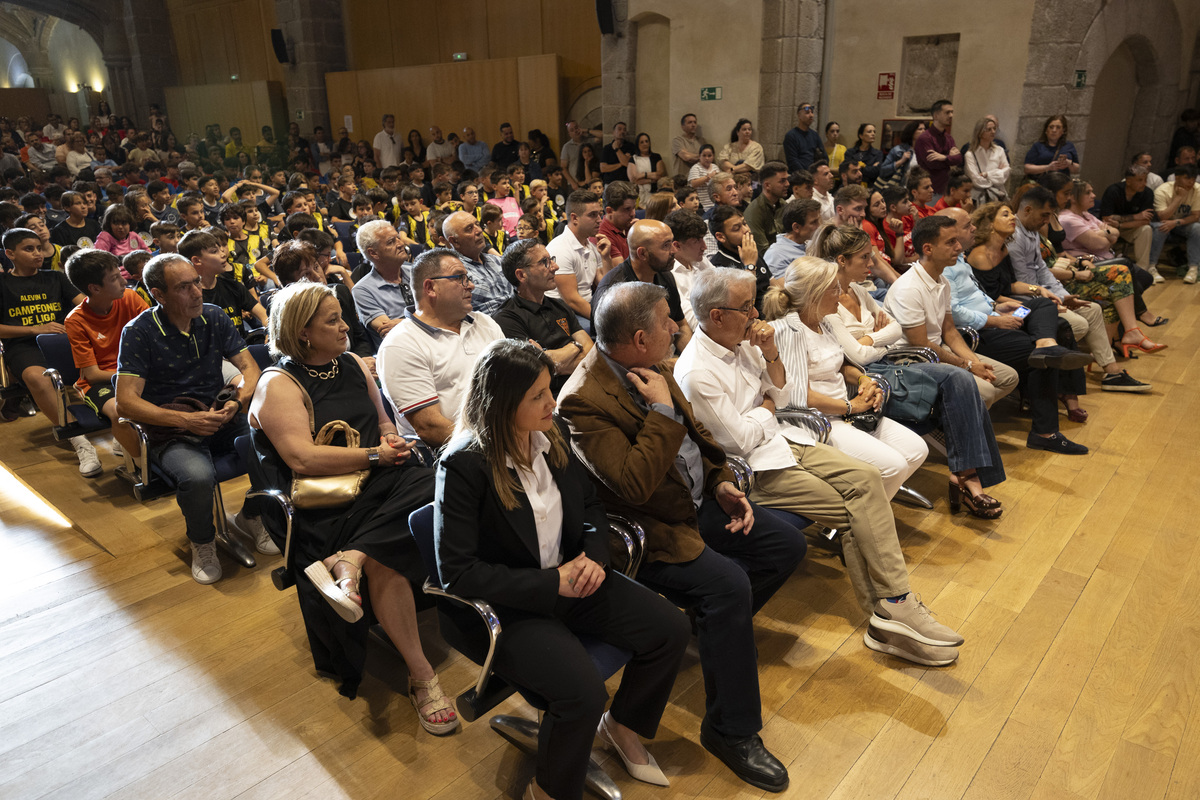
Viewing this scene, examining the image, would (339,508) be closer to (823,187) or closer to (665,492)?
(665,492)

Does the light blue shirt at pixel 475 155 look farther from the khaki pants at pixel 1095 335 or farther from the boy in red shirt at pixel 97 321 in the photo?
the khaki pants at pixel 1095 335

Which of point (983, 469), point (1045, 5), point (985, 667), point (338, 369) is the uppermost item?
point (1045, 5)

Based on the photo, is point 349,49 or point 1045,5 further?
point 349,49

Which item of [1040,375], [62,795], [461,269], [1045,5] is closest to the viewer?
[62,795]

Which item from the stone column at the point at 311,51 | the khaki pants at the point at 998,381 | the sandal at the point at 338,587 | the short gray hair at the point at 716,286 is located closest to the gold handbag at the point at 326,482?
the sandal at the point at 338,587

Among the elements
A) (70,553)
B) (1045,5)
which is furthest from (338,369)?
(1045,5)

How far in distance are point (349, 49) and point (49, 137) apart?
19.7 ft

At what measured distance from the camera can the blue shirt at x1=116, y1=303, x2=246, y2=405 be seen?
9.87ft

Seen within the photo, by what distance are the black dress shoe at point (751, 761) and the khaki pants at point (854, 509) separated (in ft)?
2.23

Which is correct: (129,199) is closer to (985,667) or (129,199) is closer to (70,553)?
(70,553)

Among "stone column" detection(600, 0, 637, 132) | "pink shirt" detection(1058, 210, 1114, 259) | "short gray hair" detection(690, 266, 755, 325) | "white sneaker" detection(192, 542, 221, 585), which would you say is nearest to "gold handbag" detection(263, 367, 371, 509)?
"white sneaker" detection(192, 542, 221, 585)

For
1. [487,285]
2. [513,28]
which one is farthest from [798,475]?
[513,28]

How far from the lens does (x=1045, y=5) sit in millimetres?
7801

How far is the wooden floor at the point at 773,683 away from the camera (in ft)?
6.81
